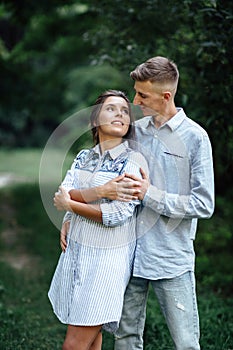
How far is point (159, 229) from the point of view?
10.6ft

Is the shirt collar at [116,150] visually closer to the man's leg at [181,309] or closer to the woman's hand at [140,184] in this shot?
the woman's hand at [140,184]

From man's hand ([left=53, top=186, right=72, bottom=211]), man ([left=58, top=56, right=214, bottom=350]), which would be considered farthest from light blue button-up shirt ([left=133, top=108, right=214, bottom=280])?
man's hand ([left=53, top=186, right=72, bottom=211])

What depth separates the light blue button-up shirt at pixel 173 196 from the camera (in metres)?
3.09

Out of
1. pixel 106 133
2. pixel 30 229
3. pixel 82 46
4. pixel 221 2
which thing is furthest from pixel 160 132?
pixel 82 46

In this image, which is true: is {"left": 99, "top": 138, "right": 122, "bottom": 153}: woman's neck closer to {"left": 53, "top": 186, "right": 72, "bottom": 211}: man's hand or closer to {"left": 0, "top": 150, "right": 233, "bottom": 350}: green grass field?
{"left": 53, "top": 186, "right": 72, "bottom": 211}: man's hand

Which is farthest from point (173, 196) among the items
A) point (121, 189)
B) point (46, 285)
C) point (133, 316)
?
point (46, 285)

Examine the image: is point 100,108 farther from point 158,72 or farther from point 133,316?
point 133,316

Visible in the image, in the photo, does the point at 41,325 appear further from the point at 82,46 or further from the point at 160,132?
the point at 82,46

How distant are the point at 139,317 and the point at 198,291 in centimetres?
267

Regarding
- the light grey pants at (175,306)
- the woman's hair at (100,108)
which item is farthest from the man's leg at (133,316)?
the woman's hair at (100,108)

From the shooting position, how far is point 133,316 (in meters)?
3.38

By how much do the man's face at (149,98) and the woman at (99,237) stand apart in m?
0.08

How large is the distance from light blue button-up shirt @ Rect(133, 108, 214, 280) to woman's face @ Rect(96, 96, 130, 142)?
0.58ft

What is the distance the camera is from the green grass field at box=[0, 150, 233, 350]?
179 inches
